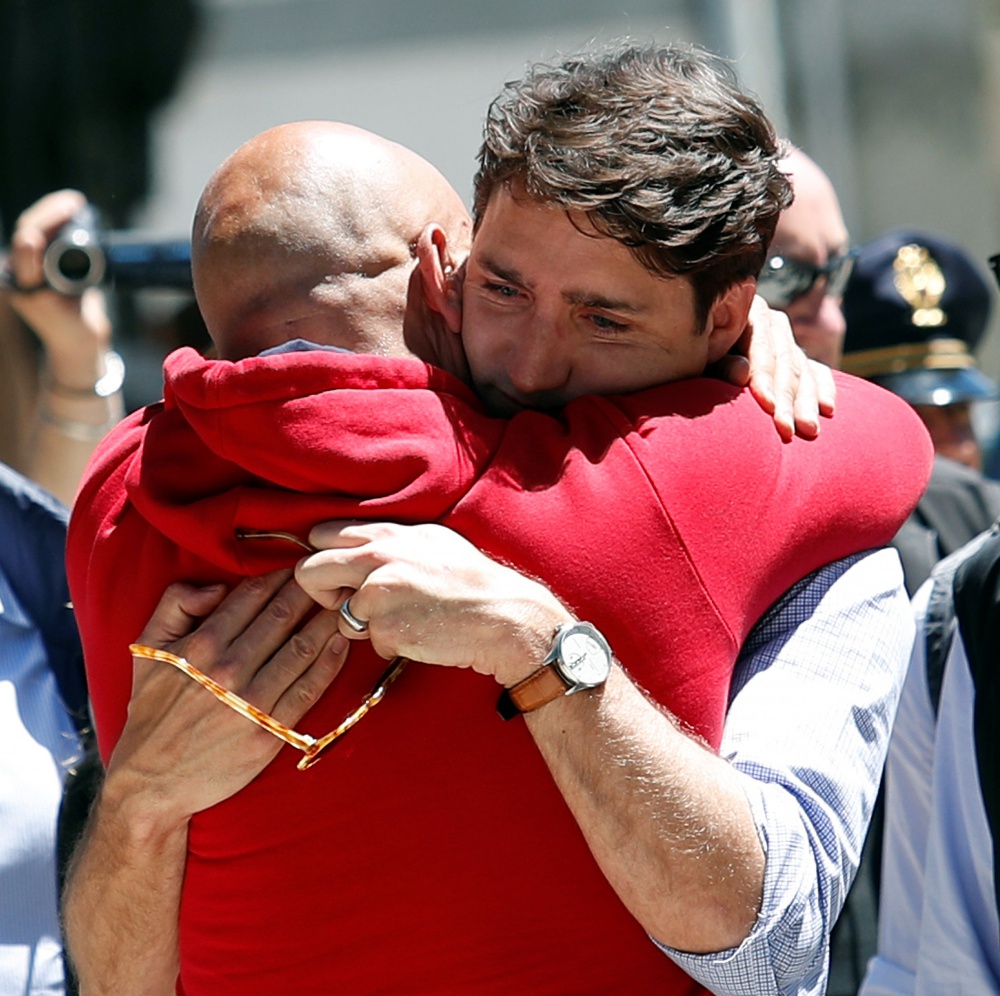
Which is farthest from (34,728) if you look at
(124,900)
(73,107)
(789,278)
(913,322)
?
(73,107)

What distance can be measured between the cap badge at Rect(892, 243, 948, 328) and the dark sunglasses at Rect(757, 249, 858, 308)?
0.82m

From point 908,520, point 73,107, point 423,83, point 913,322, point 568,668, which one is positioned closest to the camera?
point 568,668

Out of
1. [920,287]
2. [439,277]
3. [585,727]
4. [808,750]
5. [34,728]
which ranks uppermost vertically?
[439,277]

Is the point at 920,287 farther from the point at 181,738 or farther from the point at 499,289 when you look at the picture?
the point at 181,738

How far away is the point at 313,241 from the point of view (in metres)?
1.53

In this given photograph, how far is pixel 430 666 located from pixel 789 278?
1.84 meters

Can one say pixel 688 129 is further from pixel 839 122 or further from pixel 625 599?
pixel 839 122

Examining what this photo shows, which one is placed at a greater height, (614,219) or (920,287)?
(614,219)

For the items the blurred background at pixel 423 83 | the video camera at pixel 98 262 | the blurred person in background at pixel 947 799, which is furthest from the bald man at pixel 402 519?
the blurred background at pixel 423 83

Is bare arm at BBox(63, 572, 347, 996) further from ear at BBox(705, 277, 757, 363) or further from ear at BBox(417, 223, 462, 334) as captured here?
ear at BBox(705, 277, 757, 363)

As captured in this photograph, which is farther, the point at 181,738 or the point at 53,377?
the point at 53,377

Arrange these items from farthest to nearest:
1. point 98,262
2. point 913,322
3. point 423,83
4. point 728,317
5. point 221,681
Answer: point 423,83 < point 913,322 < point 98,262 < point 728,317 < point 221,681

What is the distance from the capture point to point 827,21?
648cm

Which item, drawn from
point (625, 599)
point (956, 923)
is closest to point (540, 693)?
point (625, 599)
